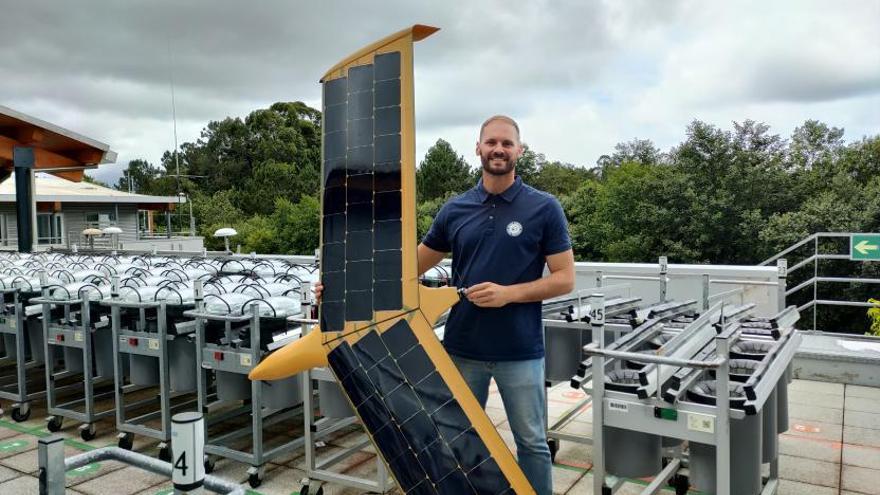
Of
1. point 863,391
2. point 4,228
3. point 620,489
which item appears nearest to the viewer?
point 620,489

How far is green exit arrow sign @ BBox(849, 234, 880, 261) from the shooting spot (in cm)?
736

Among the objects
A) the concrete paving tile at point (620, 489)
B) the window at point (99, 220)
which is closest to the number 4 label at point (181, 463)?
the concrete paving tile at point (620, 489)

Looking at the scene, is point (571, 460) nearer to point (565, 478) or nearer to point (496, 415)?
point (565, 478)

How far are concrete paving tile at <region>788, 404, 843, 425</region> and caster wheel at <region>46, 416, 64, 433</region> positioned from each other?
6694 millimetres

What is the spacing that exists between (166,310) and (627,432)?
367 centimetres

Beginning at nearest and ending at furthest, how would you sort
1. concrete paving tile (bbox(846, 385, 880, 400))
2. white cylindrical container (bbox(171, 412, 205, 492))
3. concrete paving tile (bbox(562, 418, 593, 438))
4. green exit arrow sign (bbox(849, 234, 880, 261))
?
white cylindrical container (bbox(171, 412, 205, 492))
concrete paving tile (bbox(562, 418, 593, 438))
concrete paving tile (bbox(846, 385, 880, 400))
green exit arrow sign (bbox(849, 234, 880, 261))

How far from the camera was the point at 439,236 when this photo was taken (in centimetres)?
308

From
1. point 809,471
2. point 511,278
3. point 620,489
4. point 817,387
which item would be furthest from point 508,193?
point 817,387

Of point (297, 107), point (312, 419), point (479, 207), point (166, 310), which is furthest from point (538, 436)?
point (297, 107)

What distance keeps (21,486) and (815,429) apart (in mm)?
6316

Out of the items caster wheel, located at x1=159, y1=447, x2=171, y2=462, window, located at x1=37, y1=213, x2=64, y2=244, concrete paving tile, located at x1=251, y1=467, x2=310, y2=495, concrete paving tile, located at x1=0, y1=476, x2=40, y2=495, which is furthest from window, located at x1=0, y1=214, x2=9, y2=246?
concrete paving tile, located at x1=251, y1=467, x2=310, y2=495

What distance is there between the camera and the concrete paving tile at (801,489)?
4.37 metres

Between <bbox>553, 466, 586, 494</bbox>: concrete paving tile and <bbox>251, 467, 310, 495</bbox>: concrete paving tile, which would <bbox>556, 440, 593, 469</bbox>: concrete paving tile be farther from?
<bbox>251, 467, 310, 495</bbox>: concrete paving tile

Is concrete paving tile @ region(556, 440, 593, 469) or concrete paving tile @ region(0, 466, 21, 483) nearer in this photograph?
concrete paving tile @ region(0, 466, 21, 483)
